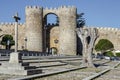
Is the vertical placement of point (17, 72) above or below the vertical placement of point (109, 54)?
below

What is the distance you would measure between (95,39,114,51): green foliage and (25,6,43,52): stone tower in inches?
388

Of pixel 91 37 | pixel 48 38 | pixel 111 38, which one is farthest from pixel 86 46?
pixel 111 38

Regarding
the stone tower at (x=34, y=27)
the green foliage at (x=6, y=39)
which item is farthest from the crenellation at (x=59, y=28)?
the green foliage at (x=6, y=39)

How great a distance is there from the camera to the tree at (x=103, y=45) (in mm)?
54787

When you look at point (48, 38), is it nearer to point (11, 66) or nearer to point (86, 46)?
point (86, 46)

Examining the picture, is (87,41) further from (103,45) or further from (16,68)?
(103,45)

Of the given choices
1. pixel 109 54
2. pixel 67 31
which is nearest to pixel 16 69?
pixel 67 31

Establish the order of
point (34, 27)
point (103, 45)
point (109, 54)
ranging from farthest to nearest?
point (109, 54), point (103, 45), point (34, 27)

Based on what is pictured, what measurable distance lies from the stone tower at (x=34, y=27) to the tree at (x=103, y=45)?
32.4ft

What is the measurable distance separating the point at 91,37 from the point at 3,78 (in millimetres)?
12907

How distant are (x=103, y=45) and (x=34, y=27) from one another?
421 inches

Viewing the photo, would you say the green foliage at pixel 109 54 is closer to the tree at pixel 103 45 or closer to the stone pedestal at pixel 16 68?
the tree at pixel 103 45

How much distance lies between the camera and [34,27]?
50469mm

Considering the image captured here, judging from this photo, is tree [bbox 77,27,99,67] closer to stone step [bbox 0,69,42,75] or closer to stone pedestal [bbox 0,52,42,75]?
stone pedestal [bbox 0,52,42,75]
